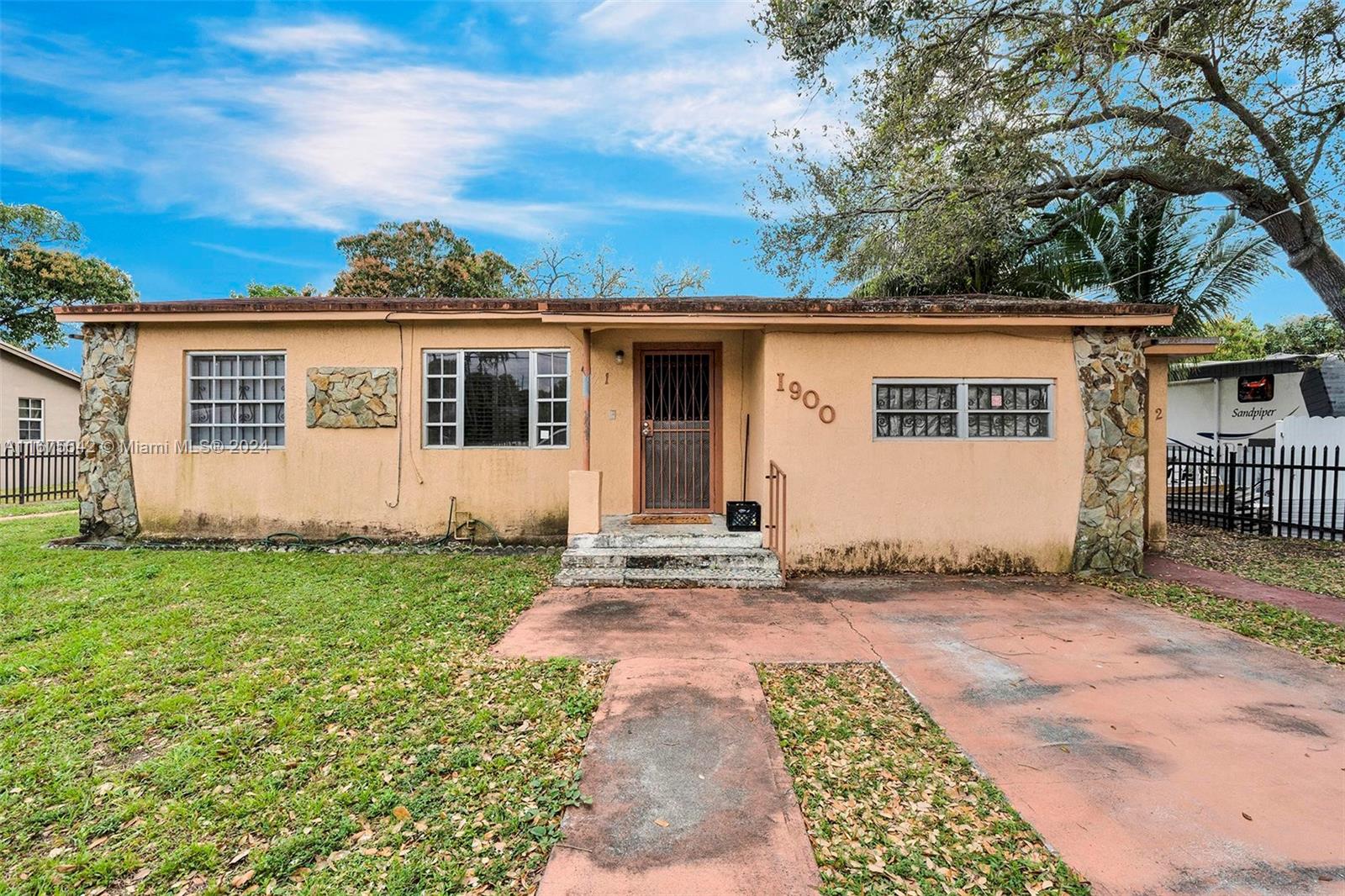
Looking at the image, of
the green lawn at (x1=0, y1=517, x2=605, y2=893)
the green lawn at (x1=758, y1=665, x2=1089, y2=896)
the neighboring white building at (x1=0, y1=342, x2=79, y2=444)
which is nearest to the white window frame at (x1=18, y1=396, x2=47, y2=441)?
the neighboring white building at (x1=0, y1=342, x2=79, y2=444)

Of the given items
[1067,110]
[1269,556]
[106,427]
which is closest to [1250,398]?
[1269,556]

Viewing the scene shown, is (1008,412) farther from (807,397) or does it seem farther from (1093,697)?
(1093,697)

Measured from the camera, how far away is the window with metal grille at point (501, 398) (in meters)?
7.68

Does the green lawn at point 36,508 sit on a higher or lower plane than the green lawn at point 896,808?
higher

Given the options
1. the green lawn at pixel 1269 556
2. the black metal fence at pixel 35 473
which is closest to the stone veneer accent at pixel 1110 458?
the green lawn at pixel 1269 556

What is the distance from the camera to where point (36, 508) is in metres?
11.3

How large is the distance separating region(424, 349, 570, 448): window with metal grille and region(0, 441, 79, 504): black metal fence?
11303 millimetres

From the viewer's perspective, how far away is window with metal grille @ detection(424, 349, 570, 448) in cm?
768

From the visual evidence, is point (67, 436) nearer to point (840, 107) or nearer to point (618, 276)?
point (618, 276)

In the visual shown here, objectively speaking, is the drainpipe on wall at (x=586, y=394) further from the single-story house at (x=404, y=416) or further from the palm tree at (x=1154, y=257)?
the palm tree at (x=1154, y=257)

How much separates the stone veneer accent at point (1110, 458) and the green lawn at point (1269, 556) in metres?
1.51

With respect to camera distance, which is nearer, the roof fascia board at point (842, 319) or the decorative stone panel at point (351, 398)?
the roof fascia board at point (842, 319)

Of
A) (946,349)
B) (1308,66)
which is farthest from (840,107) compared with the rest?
(1308,66)

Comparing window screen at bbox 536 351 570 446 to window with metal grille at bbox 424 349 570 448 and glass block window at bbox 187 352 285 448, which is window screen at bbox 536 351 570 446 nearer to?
window with metal grille at bbox 424 349 570 448
